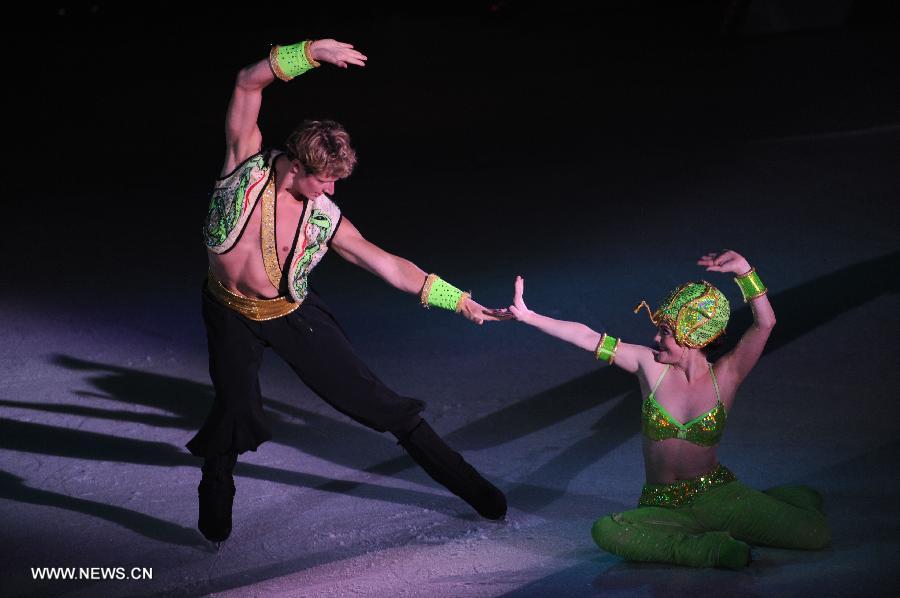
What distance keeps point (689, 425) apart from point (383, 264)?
1.30 meters

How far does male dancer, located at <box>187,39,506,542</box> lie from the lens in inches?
156

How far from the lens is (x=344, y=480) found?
488 cm

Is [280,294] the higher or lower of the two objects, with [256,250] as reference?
lower

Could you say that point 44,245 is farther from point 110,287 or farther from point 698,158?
point 698,158

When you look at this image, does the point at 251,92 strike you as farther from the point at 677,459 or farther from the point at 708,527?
the point at 708,527

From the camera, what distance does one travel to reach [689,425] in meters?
3.85

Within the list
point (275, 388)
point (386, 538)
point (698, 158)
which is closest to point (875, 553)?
point (386, 538)

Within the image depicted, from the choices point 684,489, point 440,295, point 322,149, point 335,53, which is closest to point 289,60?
point 335,53

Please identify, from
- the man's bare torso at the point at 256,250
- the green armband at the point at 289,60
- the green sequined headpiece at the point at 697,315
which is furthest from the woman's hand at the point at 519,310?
the green armband at the point at 289,60

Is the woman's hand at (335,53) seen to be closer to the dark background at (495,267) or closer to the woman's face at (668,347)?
the woman's face at (668,347)

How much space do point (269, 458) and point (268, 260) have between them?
1.42 m

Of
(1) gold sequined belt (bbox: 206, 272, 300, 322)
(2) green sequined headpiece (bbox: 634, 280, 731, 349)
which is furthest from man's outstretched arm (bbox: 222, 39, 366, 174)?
(2) green sequined headpiece (bbox: 634, 280, 731, 349)

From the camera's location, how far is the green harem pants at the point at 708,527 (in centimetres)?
363

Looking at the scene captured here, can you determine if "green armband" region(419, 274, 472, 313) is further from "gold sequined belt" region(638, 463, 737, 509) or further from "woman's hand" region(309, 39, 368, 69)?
"gold sequined belt" region(638, 463, 737, 509)
